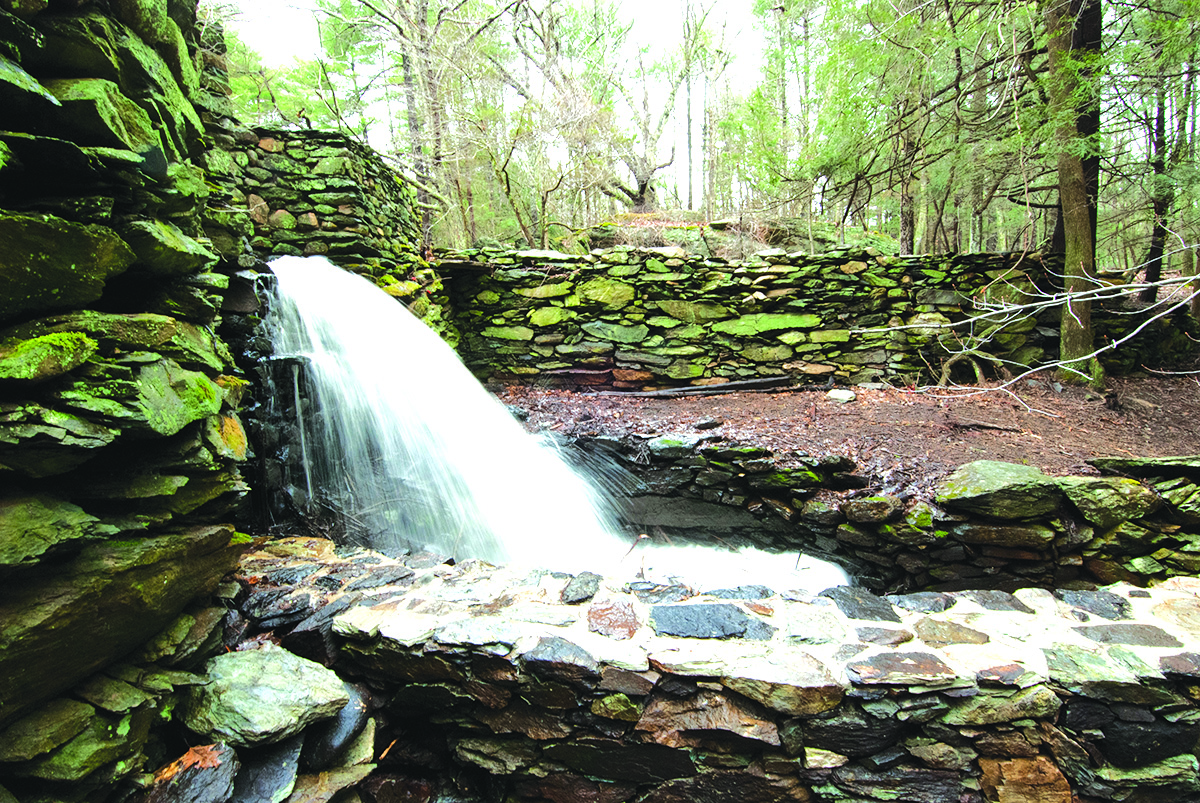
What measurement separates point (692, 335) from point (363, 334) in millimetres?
3952

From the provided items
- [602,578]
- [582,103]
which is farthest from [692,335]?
[582,103]

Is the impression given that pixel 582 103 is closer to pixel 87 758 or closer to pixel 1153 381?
pixel 1153 381

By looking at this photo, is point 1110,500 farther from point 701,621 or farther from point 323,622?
point 323,622

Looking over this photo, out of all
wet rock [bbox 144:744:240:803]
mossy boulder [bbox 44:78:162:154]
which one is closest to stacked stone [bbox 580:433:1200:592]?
wet rock [bbox 144:744:240:803]

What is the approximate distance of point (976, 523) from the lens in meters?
3.50

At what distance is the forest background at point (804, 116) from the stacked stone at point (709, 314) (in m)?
1.01

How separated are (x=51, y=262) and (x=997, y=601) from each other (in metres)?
3.95

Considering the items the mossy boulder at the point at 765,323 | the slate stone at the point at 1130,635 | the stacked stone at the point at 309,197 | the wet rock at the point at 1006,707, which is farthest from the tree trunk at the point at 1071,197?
the stacked stone at the point at 309,197

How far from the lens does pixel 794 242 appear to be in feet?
30.9

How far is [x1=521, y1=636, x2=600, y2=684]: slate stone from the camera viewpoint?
1925mm

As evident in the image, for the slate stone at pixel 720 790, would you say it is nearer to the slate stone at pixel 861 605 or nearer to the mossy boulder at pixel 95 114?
the slate stone at pixel 861 605

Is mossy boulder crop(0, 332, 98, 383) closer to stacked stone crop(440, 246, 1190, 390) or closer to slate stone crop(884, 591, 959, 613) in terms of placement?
slate stone crop(884, 591, 959, 613)

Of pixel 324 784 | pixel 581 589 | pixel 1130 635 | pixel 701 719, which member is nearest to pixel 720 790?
pixel 701 719

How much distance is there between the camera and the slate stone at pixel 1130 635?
2062mm
